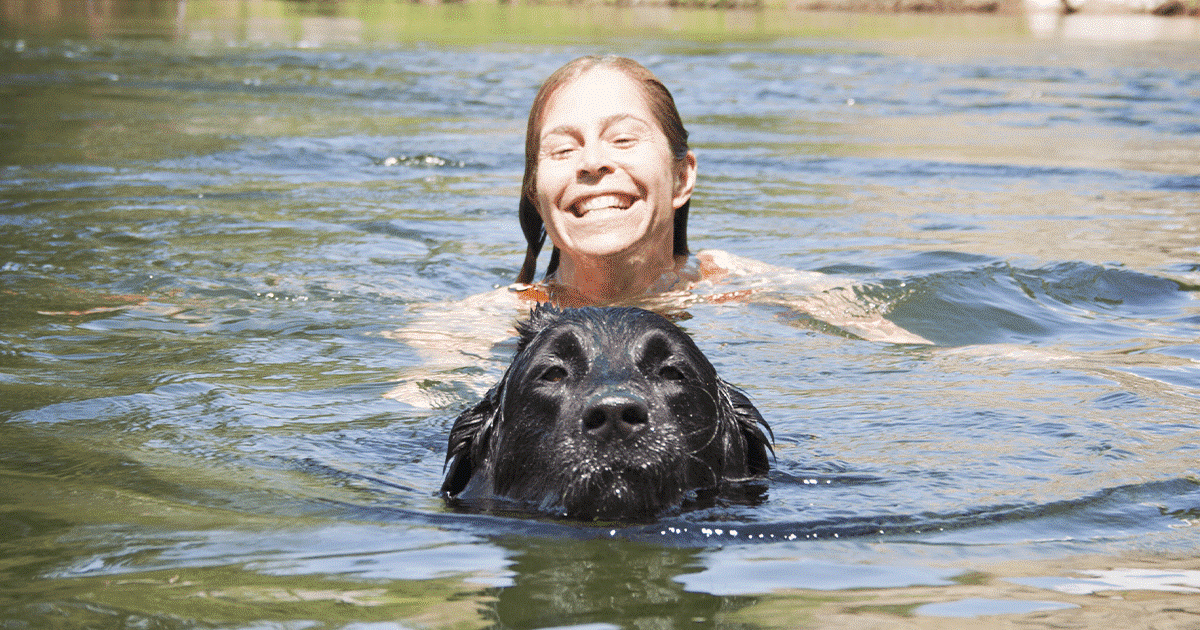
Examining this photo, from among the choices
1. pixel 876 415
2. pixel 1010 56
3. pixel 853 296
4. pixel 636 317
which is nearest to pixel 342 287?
pixel 853 296

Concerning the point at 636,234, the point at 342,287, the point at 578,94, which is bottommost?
the point at 342,287

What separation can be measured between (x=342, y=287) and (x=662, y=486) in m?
4.14

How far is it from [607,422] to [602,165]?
2.87 metres

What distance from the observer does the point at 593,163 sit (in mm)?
5926

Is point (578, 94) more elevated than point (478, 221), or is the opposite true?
point (578, 94)

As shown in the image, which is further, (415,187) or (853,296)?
(415,187)

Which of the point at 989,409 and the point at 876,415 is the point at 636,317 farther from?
the point at 989,409

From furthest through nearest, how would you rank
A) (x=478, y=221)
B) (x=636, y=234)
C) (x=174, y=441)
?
(x=478, y=221), (x=636, y=234), (x=174, y=441)

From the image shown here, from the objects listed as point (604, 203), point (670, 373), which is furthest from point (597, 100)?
point (670, 373)

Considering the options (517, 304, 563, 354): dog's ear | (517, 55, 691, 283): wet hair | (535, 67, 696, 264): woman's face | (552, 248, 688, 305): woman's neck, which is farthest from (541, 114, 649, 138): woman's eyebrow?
(517, 304, 563, 354): dog's ear

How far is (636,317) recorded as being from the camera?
11.6 ft

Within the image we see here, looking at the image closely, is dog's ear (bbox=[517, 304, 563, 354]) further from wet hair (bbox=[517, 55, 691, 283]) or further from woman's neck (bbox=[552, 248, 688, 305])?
wet hair (bbox=[517, 55, 691, 283])

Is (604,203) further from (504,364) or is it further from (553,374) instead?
(553,374)

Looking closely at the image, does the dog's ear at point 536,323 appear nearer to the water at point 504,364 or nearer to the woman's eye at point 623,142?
the water at point 504,364
